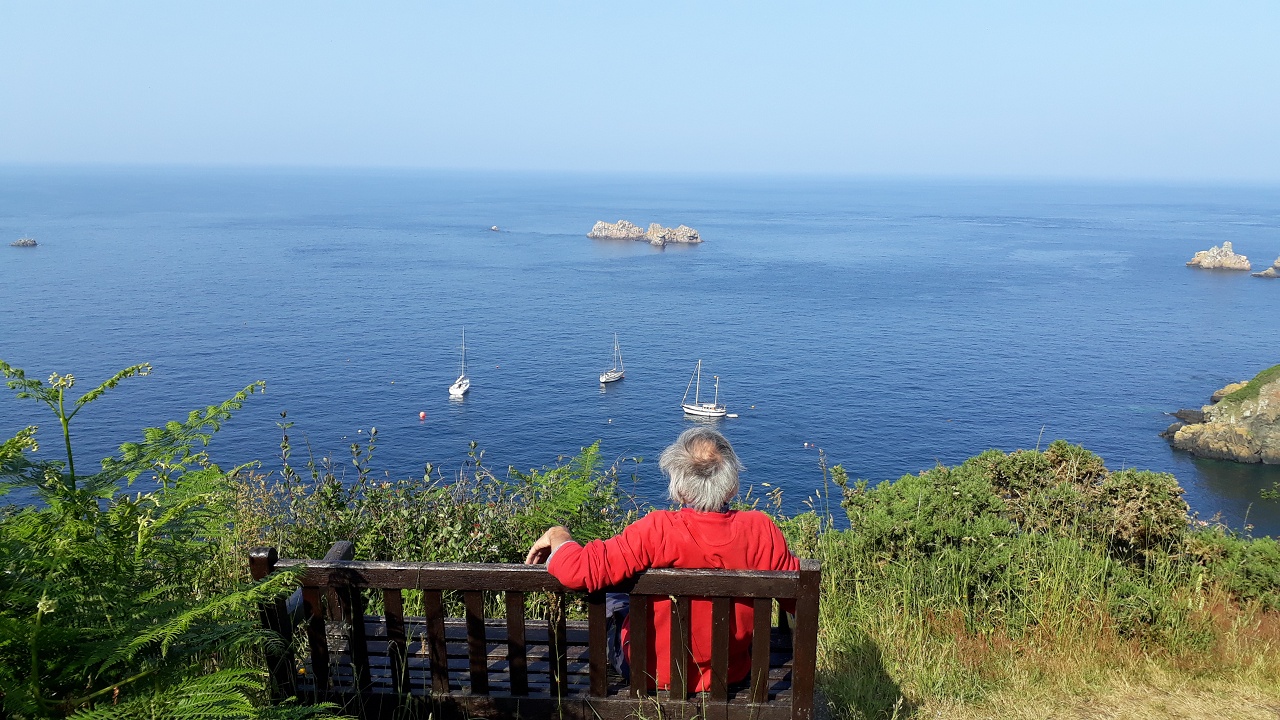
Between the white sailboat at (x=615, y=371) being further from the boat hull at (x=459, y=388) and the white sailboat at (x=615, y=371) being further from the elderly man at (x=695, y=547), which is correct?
the elderly man at (x=695, y=547)

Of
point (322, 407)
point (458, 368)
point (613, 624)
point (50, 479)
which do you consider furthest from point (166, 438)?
point (458, 368)

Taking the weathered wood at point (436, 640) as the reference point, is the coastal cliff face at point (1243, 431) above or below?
below

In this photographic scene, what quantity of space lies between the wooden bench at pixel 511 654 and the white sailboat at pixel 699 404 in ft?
164

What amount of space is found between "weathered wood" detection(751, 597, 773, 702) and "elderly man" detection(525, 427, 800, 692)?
166 millimetres

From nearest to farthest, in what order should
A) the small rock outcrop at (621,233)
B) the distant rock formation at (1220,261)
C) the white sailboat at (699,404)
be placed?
the white sailboat at (699,404) < the distant rock formation at (1220,261) < the small rock outcrop at (621,233)

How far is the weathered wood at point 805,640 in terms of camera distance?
3090mm

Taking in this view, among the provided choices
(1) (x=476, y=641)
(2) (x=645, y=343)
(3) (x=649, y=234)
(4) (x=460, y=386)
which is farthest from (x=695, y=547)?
(3) (x=649, y=234)

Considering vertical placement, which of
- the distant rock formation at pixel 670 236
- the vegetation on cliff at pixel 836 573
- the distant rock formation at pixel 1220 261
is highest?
the vegetation on cliff at pixel 836 573

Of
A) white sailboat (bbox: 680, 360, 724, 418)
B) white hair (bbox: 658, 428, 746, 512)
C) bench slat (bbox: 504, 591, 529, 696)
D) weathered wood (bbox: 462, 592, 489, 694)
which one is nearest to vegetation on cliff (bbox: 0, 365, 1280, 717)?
weathered wood (bbox: 462, 592, 489, 694)

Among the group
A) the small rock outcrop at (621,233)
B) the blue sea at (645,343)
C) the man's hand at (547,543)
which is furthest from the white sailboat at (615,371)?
the small rock outcrop at (621,233)

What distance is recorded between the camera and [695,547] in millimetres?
3295

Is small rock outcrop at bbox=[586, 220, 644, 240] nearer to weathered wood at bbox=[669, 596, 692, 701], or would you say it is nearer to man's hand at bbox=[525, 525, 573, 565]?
man's hand at bbox=[525, 525, 573, 565]

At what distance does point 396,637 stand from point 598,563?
2.92 feet

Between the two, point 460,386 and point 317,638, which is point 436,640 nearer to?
point 317,638
